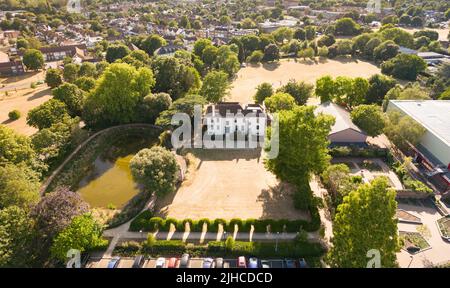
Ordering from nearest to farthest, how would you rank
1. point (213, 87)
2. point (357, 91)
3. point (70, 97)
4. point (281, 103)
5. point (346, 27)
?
point (281, 103)
point (70, 97)
point (357, 91)
point (213, 87)
point (346, 27)

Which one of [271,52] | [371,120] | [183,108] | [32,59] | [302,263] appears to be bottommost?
[302,263]

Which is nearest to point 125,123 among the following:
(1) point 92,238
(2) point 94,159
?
(2) point 94,159

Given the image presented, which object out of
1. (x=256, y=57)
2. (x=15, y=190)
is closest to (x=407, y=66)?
(x=256, y=57)

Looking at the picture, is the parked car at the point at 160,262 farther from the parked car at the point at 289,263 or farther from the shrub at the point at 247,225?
the parked car at the point at 289,263

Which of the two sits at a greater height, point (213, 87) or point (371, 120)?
point (213, 87)

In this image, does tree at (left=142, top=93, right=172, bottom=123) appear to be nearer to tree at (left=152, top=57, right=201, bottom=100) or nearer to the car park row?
tree at (left=152, top=57, right=201, bottom=100)

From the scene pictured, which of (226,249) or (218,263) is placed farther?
(226,249)

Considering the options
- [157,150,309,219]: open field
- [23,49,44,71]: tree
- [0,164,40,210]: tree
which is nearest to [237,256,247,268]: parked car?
[157,150,309,219]: open field

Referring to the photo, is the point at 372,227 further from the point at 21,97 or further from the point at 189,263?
the point at 21,97
